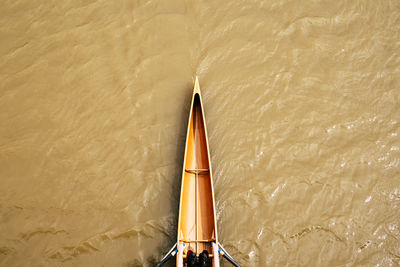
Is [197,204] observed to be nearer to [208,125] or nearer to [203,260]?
[203,260]

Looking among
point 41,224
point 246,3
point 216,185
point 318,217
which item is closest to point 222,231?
point 216,185

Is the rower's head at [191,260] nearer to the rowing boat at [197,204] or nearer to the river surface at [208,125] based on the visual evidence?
the rowing boat at [197,204]

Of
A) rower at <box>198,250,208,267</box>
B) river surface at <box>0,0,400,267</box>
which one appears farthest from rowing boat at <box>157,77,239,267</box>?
river surface at <box>0,0,400,267</box>

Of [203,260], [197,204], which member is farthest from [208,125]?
[203,260]

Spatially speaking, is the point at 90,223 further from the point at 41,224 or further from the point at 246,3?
the point at 246,3

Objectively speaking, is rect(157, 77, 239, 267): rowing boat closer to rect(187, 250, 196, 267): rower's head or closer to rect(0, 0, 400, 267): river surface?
rect(187, 250, 196, 267): rower's head

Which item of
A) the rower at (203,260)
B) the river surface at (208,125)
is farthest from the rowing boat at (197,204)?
the river surface at (208,125)
